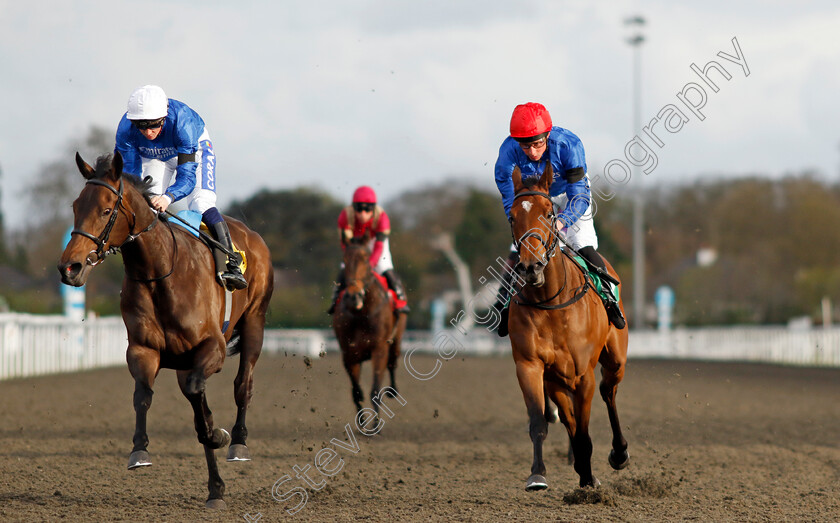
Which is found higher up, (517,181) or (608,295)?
(517,181)

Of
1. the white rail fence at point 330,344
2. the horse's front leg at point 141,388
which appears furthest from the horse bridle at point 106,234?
the white rail fence at point 330,344

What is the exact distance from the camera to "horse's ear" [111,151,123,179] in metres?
5.21

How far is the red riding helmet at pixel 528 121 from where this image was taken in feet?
19.2

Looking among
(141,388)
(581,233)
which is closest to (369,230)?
(581,233)

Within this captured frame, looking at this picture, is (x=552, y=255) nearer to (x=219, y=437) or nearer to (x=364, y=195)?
(x=219, y=437)

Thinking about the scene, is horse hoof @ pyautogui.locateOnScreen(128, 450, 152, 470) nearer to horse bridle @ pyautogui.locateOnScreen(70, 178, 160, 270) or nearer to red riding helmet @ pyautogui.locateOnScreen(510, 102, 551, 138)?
horse bridle @ pyautogui.locateOnScreen(70, 178, 160, 270)

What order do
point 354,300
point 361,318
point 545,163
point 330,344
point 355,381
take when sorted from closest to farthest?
point 545,163, point 355,381, point 354,300, point 361,318, point 330,344

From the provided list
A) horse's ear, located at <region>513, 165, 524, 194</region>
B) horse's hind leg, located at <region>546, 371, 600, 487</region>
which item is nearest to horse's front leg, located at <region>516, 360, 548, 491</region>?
horse's hind leg, located at <region>546, 371, 600, 487</region>

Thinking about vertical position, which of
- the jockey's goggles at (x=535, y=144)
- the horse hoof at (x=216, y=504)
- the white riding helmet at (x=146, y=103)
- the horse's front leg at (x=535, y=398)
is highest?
the white riding helmet at (x=146, y=103)

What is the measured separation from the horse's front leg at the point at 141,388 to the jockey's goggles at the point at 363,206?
15.8 feet

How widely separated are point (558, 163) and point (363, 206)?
419cm

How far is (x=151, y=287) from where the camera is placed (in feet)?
18.2

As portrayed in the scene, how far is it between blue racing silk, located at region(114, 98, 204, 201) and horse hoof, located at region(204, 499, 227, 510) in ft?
6.44

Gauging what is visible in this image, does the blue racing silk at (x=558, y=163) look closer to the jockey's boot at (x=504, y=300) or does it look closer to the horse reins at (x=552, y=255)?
the horse reins at (x=552, y=255)
